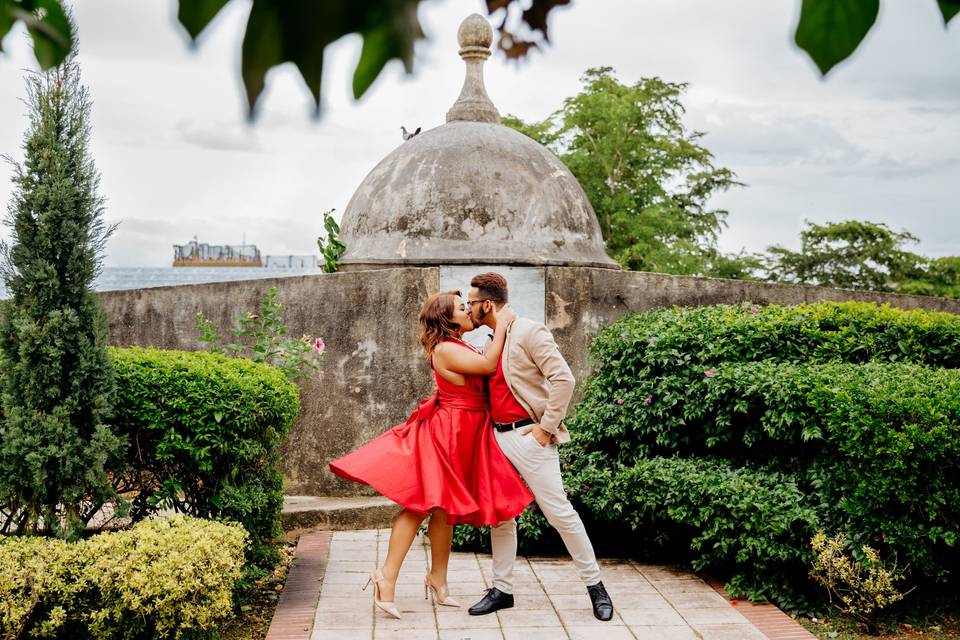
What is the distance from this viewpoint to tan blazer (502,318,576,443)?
5.23 metres

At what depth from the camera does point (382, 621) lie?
5.39m

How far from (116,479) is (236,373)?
3.04 ft

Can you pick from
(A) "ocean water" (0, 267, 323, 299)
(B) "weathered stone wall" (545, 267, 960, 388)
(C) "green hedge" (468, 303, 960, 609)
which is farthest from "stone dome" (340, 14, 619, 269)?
(A) "ocean water" (0, 267, 323, 299)

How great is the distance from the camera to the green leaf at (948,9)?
3.48 ft

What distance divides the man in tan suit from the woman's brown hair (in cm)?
14

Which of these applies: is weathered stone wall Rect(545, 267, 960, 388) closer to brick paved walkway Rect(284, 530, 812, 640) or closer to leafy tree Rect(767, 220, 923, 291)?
brick paved walkway Rect(284, 530, 812, 640)

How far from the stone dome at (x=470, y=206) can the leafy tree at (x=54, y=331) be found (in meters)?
4.60

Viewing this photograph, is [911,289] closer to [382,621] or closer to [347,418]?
[347,418]

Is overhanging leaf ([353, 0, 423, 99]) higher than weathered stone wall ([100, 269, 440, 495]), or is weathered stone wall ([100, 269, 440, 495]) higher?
overhanging leaf ([353, 0, 423, 99])

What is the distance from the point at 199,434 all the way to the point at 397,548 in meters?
1.34

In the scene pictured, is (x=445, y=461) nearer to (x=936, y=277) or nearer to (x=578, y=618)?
(x=578, y=618)

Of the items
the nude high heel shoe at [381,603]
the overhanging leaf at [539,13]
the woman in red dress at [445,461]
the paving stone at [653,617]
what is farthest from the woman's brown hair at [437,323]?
the overhanging leaf at [539,13]

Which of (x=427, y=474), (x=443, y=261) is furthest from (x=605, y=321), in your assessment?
(x=427, y=474)

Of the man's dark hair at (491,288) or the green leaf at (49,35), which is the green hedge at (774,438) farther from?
the green leaf at (49,35)
